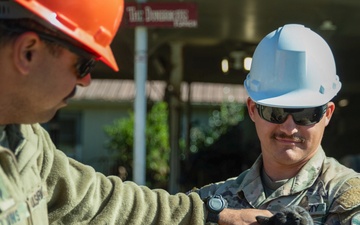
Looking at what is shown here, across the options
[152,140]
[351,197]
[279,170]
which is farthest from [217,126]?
[351,197]

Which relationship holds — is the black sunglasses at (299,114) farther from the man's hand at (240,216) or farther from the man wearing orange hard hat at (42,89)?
the man wearing orange hard hat at (42,89)

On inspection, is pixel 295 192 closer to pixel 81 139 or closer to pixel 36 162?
pixel 36 162

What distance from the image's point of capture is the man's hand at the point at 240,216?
230 centimetres

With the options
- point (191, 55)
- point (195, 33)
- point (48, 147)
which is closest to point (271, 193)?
point (48, 147)

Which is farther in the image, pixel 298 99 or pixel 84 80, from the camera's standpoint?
pixel 298 99

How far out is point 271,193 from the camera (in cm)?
305

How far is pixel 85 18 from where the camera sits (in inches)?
77.6

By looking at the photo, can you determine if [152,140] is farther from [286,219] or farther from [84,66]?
[84,66]

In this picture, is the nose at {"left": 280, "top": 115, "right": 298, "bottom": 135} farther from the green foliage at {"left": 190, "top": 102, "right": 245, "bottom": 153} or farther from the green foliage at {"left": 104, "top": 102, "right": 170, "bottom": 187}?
the green foliage at {"left": 104, "top": 102, "right": 170, "bottom": 187}

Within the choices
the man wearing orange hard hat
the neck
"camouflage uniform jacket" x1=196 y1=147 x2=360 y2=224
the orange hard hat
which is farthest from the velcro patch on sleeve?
the orange hard hat

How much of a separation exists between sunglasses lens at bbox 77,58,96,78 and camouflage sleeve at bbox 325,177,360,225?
3.68 feet

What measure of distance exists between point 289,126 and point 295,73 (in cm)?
20

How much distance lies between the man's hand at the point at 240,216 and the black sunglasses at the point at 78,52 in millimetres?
655

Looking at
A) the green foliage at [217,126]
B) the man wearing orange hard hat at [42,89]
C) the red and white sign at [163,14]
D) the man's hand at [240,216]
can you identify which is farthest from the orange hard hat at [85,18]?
the green foliage at [217,126]
